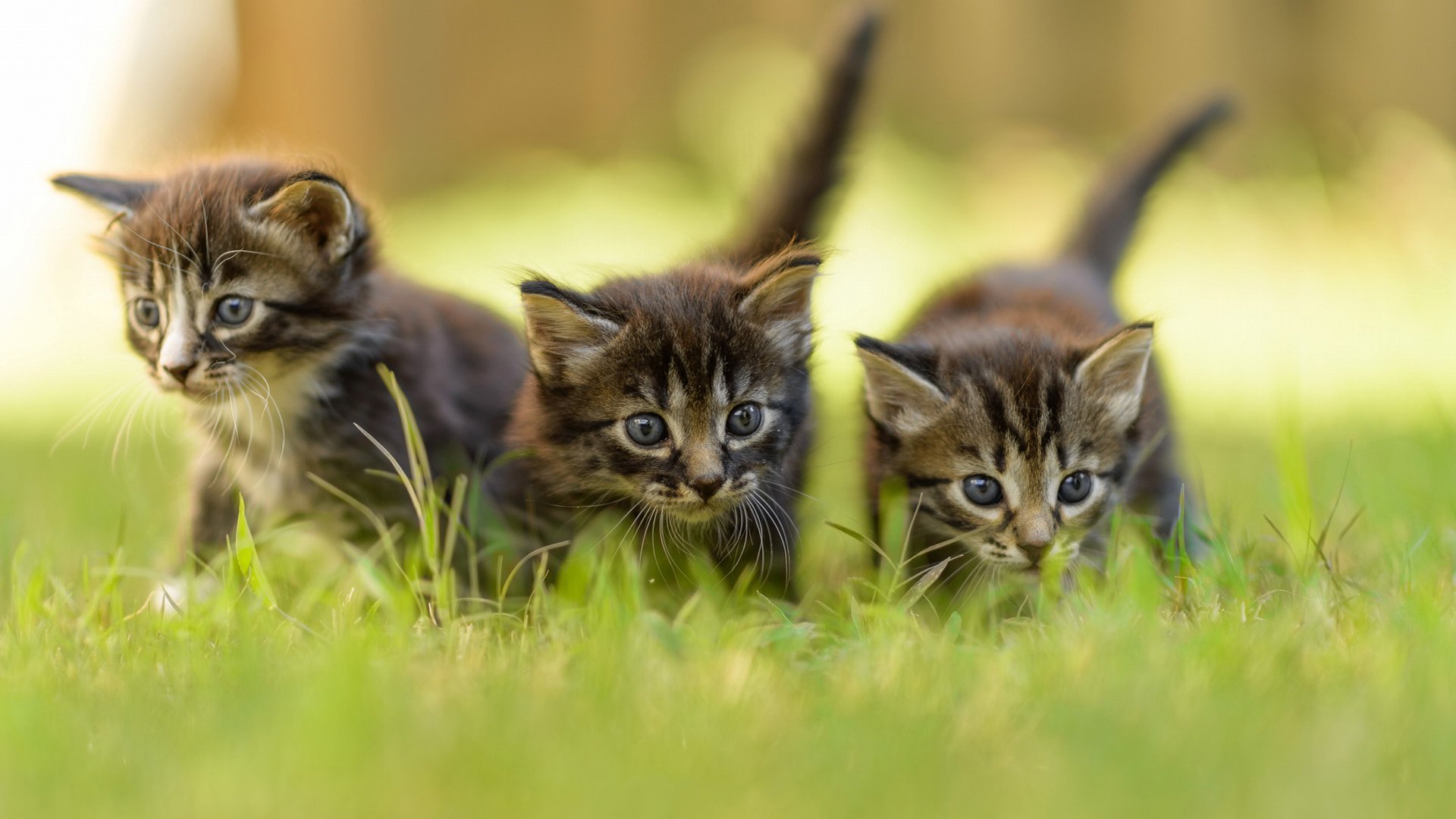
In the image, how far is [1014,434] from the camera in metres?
2.56

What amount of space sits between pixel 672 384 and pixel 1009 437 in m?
0.69

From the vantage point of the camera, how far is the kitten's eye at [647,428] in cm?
251

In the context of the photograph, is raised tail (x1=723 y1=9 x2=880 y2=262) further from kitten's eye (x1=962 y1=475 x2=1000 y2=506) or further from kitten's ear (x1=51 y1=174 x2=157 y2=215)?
kitten's ear (x1=51 y1=174 x2=157 y2=215)

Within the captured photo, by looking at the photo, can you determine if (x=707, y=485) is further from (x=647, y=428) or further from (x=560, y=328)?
(x=560, y=328)

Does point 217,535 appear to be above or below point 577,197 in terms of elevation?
below

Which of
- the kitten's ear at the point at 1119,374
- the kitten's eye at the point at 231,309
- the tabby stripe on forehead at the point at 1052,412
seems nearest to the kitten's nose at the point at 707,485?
the tabby stripe on forehead at the point at 1052,412

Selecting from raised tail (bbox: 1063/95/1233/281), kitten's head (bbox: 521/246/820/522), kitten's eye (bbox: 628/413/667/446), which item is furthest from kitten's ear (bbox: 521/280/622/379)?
raised tail (bbox: 1063/95/1233/281)

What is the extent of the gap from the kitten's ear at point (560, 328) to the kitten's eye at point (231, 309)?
62 cm

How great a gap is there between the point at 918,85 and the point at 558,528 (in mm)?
6333

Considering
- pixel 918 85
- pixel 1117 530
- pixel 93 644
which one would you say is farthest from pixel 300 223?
pixel 918 85

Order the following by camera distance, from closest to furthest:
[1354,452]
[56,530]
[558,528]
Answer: [558,528]
[56,530]
[1354,452]

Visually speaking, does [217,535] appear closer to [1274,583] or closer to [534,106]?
[1274,583]

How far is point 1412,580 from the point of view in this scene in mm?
2213

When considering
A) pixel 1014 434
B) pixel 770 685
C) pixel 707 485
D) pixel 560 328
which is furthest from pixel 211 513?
pixel 1014 434
